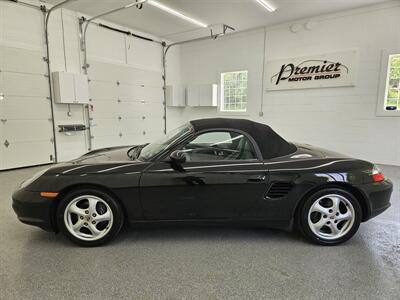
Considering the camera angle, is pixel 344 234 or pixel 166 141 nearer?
pixel 344 234

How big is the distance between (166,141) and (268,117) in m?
5.44

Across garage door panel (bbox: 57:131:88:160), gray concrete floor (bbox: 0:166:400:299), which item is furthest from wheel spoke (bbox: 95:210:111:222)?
garage door panel (bbox: 57:131:88:160)

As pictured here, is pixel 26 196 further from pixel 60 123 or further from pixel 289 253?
pixel 60 123

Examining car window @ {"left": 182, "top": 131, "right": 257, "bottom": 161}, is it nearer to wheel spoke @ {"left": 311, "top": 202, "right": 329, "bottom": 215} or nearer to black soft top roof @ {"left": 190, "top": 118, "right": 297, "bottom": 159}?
black soft top roof @ {"left": 190, "top": 118, "right": 297, "bottom": 159}

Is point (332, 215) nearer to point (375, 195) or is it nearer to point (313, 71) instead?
point (375, 195)

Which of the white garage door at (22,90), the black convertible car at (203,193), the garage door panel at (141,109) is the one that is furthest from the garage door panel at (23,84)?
the black convertible car at (203,193)

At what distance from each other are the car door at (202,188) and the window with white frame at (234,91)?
19.2 ft

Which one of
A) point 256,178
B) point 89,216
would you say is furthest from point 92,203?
point 256,178

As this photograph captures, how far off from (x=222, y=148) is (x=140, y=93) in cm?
591

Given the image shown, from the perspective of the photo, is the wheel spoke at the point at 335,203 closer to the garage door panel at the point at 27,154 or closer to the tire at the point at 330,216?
the tire at the point at 330,216

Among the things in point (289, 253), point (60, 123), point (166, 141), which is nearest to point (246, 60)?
point (60, 123)

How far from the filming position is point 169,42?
27.9 ft

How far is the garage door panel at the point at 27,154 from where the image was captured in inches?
206

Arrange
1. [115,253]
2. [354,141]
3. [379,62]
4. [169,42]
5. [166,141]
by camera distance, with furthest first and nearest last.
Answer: [169,42]
[354,141]
[379,62]
[166,141]
[115,253]
